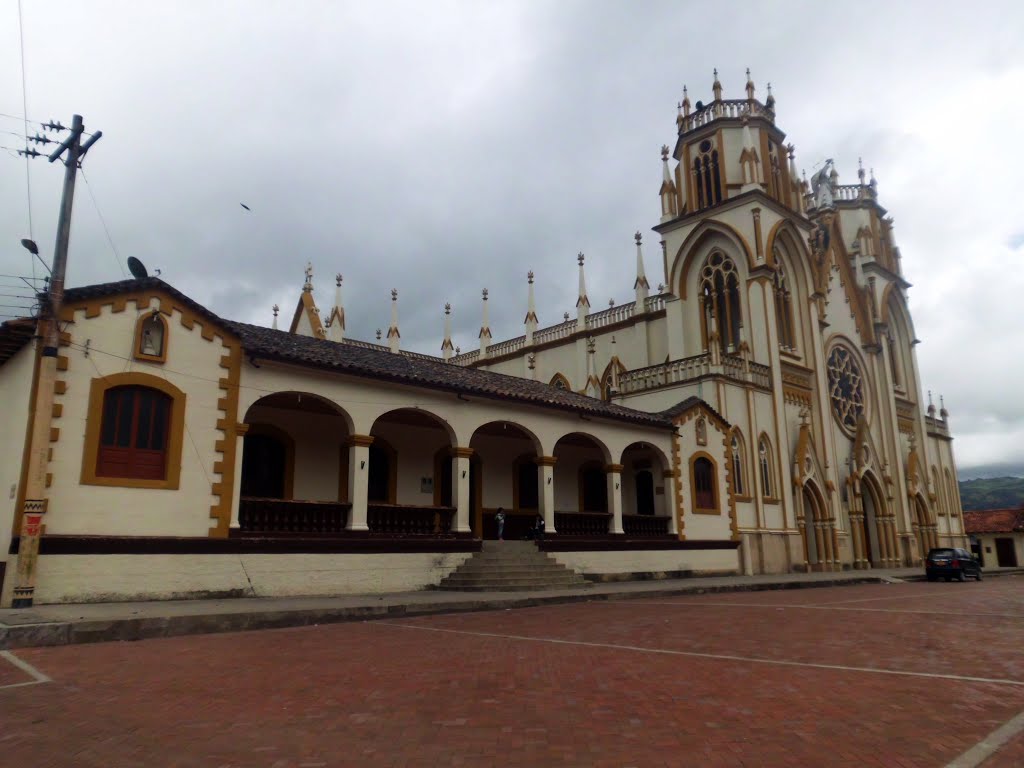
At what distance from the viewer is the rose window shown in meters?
35.3

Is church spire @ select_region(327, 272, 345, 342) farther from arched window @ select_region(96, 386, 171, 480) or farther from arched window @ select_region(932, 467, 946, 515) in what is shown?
arched window @ select_region(932, 467, 946, 515)

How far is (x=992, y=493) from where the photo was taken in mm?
147625

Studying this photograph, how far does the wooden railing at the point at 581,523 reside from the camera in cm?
2164

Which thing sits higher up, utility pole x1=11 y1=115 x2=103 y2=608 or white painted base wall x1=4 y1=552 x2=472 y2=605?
utility pole x1=11 y1=115 x2=103 y2=608

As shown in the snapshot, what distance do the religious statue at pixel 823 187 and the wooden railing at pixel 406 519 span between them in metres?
34.8

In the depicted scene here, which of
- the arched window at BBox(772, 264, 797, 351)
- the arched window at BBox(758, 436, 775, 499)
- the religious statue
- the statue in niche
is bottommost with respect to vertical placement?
the arched window at BBox(758, 436, 775, 499)

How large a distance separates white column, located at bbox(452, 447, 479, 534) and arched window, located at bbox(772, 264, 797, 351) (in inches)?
754

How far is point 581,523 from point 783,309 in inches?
664

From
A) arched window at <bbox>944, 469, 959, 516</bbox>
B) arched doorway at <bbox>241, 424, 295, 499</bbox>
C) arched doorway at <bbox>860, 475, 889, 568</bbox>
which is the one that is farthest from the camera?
arched window at <bbox>944, 469, 959, 516</bbox>

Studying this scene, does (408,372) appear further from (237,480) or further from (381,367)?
(237,480)

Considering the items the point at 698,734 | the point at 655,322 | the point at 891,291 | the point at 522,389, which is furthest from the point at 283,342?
the point at 891,291

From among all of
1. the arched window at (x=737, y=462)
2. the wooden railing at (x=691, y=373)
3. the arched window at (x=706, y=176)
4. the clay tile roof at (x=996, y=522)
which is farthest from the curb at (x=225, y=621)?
the clay tile roof at (x=996, y=522)

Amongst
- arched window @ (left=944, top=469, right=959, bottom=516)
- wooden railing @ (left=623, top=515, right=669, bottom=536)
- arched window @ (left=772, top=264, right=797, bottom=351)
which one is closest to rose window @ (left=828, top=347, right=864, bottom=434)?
arched window @ (left=772, top=264, right=797, bottom=351)

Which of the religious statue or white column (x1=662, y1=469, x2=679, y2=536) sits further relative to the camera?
the religious statue
